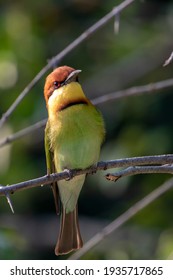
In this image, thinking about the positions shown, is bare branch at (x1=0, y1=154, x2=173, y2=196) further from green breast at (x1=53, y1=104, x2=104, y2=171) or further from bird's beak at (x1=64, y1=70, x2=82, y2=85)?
bird's beak at (x1=64, y1=70, x2=82, y2=85)

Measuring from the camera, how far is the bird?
337cm

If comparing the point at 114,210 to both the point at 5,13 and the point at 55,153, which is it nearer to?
the point at 5,13

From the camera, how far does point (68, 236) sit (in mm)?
3641

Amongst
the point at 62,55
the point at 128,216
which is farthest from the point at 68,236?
the point at 62,55

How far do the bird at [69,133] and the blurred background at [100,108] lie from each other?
42.5 inches

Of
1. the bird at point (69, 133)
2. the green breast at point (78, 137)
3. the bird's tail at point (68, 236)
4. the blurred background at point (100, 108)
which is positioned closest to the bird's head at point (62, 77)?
the bird at point (69, 133)

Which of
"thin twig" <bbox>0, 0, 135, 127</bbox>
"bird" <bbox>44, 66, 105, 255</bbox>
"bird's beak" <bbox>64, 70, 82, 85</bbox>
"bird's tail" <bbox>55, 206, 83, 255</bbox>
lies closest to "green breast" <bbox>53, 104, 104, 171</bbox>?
"bird" <bbox>44, 66, 105, 255</bbox>

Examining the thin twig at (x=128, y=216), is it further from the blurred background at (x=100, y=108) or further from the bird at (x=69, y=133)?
the blurred background at (x=100, y=108)

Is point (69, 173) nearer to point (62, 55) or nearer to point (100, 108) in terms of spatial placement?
point (62, 55)

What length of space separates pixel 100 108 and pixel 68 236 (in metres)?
1.96

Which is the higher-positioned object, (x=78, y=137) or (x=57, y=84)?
(x=57, y=84)

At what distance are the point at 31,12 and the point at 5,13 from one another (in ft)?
0.57

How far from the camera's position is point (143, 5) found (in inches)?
227

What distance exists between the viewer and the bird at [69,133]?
3.37 m
